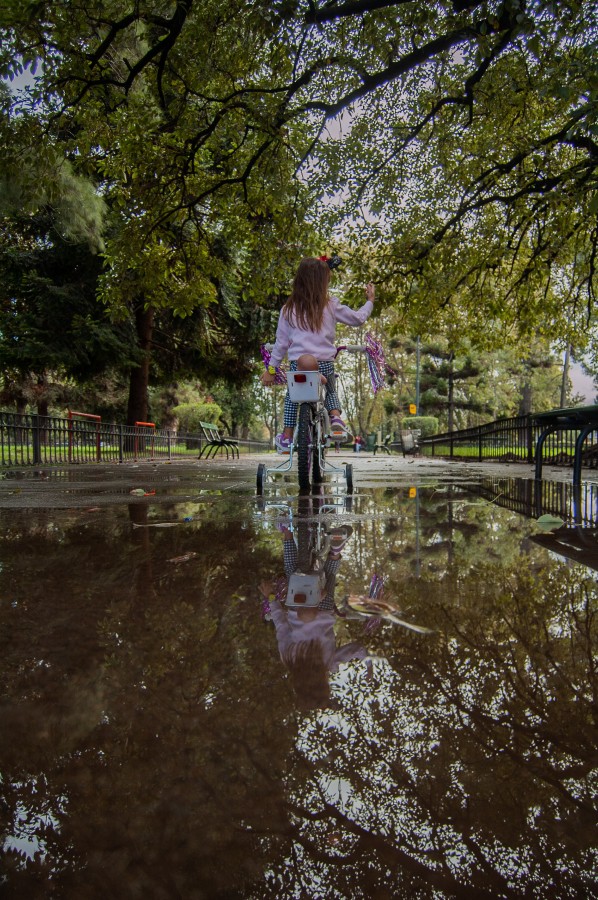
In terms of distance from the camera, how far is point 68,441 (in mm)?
14742

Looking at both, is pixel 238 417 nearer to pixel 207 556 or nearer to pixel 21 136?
pixel 21 136

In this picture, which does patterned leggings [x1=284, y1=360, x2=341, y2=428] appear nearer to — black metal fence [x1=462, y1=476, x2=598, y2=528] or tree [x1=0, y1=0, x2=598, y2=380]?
black metal fence [x1=462, y1=476, x2=598, y2=528]

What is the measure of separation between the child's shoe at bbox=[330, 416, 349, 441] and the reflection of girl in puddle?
402 cm

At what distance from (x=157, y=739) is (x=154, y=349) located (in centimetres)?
2401

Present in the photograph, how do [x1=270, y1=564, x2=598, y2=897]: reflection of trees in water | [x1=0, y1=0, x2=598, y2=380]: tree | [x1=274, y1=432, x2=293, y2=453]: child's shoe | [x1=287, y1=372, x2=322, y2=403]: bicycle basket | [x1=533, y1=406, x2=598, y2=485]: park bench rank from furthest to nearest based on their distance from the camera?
Answer: [x1=0, y1=0, x2=598, y2=380]: tree → [x1=274, y1=432, x2=293, y2=453]: child's shoe → [x1=287, y1=372, x2=322, y2=403]: bicycle basket → [x1=533, y1=406, x2=598, y2=485]: park bench → [x1=270, y1=564, x2=598, y2=897]: reflection of trees in water

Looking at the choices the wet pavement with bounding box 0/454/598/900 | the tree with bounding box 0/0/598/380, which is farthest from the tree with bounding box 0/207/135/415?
the wet pavement with bounding box 0/454/598/900

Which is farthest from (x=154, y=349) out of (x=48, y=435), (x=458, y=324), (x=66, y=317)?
(x=458, y=324)

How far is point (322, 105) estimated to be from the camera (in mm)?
10258

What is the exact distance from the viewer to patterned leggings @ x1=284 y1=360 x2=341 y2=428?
19.6 feet

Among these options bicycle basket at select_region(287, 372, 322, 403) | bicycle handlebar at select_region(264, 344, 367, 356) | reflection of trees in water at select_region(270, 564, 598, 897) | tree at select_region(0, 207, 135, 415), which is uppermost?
tree at select_region(0, 207, 135, 415)

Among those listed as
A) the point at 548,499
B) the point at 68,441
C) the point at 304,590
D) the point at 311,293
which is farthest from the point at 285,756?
the point at 68,441

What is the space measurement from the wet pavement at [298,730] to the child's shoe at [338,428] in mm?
3687

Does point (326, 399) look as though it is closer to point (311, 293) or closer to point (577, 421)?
point (311, 293)

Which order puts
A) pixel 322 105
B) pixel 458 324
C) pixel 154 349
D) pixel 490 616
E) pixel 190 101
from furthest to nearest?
pixel 154 349
pixel 458 324
pixel 190 101
pixel 322 105
pixel 490 616
